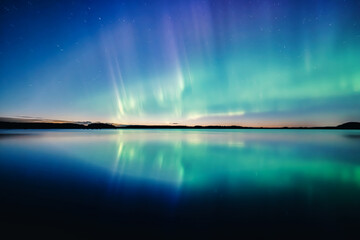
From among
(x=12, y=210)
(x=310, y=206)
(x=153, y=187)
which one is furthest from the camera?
(x=153, y=187)

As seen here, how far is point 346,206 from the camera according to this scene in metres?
5.47

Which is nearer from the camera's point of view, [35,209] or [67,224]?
[67,224]

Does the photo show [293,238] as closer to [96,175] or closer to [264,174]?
[264,174]

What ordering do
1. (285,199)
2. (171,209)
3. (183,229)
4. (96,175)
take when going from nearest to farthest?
1. (183,229)
2. (171,209)
3. (285,199)
4. (96,175)

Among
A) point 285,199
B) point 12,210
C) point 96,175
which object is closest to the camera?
point 12,210

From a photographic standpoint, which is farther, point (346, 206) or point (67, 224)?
point (346, 206)

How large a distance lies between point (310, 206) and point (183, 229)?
4141 mm

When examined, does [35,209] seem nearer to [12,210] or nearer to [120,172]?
[12,210]

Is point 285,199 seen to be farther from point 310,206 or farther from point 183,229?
point 183,229

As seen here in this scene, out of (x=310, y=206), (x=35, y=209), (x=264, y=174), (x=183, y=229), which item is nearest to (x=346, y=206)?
(x=310, y=206)

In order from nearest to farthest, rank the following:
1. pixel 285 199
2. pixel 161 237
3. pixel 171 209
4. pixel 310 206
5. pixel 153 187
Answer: pixel 161 237
pixel 171 209
pixel 310 206
pixel 285 199
pixel 153 187

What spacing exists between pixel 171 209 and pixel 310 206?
420 centimetres

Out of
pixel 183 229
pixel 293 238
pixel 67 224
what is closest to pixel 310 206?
pixel 293 238

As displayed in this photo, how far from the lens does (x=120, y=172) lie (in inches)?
Result: 380
